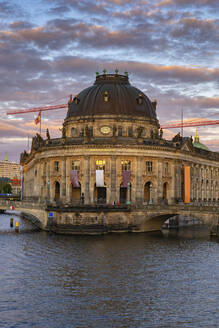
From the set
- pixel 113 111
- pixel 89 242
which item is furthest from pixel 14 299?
pixel 113 111

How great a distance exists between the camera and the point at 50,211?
8838cm

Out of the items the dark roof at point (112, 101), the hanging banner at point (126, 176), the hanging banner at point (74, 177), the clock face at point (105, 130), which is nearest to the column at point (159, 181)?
the hanging banner at point (126, 176)

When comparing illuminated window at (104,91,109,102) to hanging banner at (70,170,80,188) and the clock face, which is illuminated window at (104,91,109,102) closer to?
the clock face

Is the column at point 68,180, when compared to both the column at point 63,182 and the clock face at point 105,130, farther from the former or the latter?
the clock face at point 105,130

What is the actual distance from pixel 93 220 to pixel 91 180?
16369 millimetres

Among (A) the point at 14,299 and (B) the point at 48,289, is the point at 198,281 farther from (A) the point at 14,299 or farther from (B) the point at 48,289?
(A) the point at 14,299

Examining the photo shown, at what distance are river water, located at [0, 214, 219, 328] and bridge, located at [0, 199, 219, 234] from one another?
25.5ft

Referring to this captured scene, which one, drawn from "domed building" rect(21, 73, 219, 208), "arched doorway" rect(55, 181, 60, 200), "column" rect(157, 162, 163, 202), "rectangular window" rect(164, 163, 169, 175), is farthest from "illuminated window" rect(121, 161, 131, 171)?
"arched doorway" rect(55, 181, 60, 200)

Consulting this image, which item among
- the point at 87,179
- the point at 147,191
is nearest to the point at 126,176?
the point at 87,179

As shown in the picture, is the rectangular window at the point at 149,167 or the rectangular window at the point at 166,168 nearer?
the rectangular window at the point at 149,167

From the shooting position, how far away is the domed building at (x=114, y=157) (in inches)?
3898

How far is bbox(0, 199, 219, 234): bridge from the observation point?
81.5 metres

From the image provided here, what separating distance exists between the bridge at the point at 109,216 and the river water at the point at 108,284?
7.77m

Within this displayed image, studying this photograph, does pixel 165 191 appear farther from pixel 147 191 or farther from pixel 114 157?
pixel 114 157
